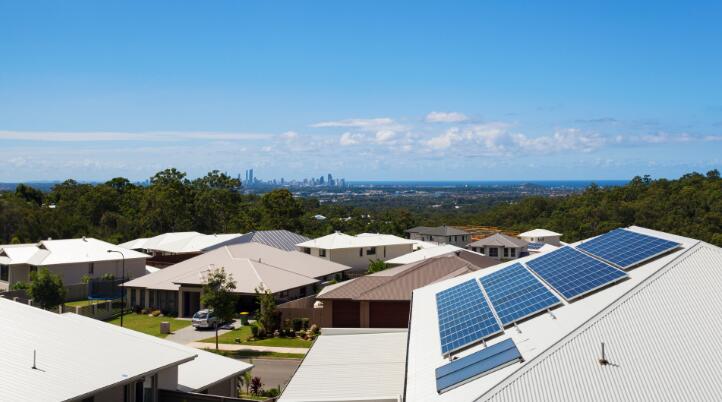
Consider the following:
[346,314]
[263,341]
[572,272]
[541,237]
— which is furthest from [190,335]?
[541,237]

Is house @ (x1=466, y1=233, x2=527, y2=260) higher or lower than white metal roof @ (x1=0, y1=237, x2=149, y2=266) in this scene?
lower

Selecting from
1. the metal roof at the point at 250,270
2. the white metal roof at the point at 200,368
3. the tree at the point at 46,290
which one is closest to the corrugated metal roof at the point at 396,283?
the metal roof at the point at 250,270

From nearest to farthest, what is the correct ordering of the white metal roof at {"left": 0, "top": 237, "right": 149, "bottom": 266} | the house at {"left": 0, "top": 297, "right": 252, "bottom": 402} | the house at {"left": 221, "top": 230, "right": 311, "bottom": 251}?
the house at {"left": 0, "top": 297, "right": 252, "bottom": 402}
the white metal roof at {"left": 0, "top": 237, "right": 149, "bottom": 266}
the house at {"left": 221, "top": 230, "right": 311, "bottom": 251}

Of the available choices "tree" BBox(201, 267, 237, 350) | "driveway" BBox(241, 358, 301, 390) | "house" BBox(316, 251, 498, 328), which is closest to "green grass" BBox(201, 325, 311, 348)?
"tree" BBox(201, 267, 237, 350)

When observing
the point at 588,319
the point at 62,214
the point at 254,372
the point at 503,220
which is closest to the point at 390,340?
the point at 254,372

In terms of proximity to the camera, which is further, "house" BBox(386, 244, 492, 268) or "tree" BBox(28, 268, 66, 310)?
"house" BBox(386, 244, 492, 268)

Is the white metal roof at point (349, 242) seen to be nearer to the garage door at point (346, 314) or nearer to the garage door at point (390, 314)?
the garage door at point (346, 314)

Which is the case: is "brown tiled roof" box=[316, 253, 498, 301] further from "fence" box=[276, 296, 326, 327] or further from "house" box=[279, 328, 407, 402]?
"house" box=[279, 328, 407, 402]
